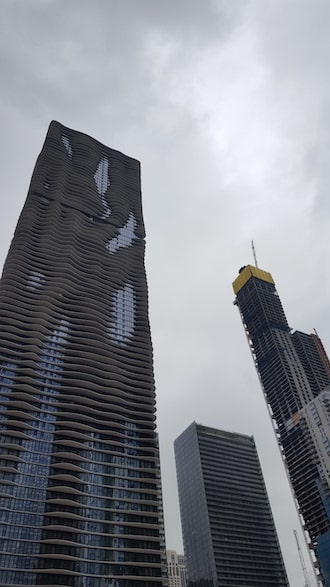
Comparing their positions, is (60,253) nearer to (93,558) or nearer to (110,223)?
(110,223)

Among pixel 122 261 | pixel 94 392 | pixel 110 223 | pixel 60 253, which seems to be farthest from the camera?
pixel 110 223

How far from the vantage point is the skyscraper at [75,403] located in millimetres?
100000

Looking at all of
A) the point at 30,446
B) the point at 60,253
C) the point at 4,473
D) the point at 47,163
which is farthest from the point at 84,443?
the point at 47,163

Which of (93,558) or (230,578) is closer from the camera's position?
(93,558)

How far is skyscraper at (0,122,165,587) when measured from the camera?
100 m

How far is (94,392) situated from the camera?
127312 mm

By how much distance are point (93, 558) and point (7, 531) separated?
19101 millimetres

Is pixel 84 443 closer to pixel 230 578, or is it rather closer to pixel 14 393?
pixel 14 393

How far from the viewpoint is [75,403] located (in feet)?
408

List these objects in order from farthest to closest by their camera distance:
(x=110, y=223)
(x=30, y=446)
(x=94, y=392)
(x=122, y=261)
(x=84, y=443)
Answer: (x=110, y=223)
(x=122, y=261)
(x=94, y=392)
(x=84, y=443)
(x=30, y=446)

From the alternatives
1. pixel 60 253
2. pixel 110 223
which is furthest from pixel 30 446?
pixel 110 223

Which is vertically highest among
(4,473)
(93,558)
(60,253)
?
(60,253)

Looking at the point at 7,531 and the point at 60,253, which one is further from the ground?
the point at 60,253

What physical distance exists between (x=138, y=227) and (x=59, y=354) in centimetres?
7576
